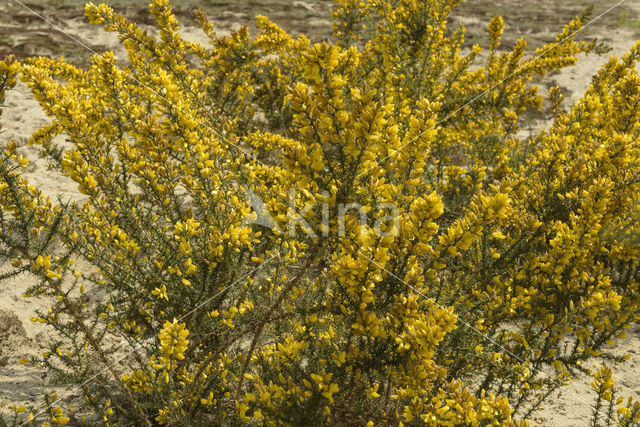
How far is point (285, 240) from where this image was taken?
2605 millimetres

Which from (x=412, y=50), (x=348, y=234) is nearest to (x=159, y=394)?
(x=348, y=234)

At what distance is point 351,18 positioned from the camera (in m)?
5.77

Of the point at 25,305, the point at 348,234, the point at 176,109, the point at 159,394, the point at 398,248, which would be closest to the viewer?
the point at 348,234

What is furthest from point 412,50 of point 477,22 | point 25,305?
point 477,22

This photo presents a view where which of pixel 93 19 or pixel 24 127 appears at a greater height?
pixel 93 19

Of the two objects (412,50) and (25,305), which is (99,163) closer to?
(25,305)

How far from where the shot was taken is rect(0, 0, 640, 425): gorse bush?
1724mm

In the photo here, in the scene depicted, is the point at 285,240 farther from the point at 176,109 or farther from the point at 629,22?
the point at 629,22

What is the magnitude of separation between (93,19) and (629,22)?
21248 millimetres

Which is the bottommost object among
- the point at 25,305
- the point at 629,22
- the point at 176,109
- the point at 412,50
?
the point at 25,305

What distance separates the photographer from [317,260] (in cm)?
243

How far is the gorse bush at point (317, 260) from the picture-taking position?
67.9 inches

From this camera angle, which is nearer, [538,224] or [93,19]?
[538,224]

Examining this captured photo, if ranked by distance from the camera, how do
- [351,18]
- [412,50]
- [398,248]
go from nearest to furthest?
[398,248]
[412,50]
[351,18]
